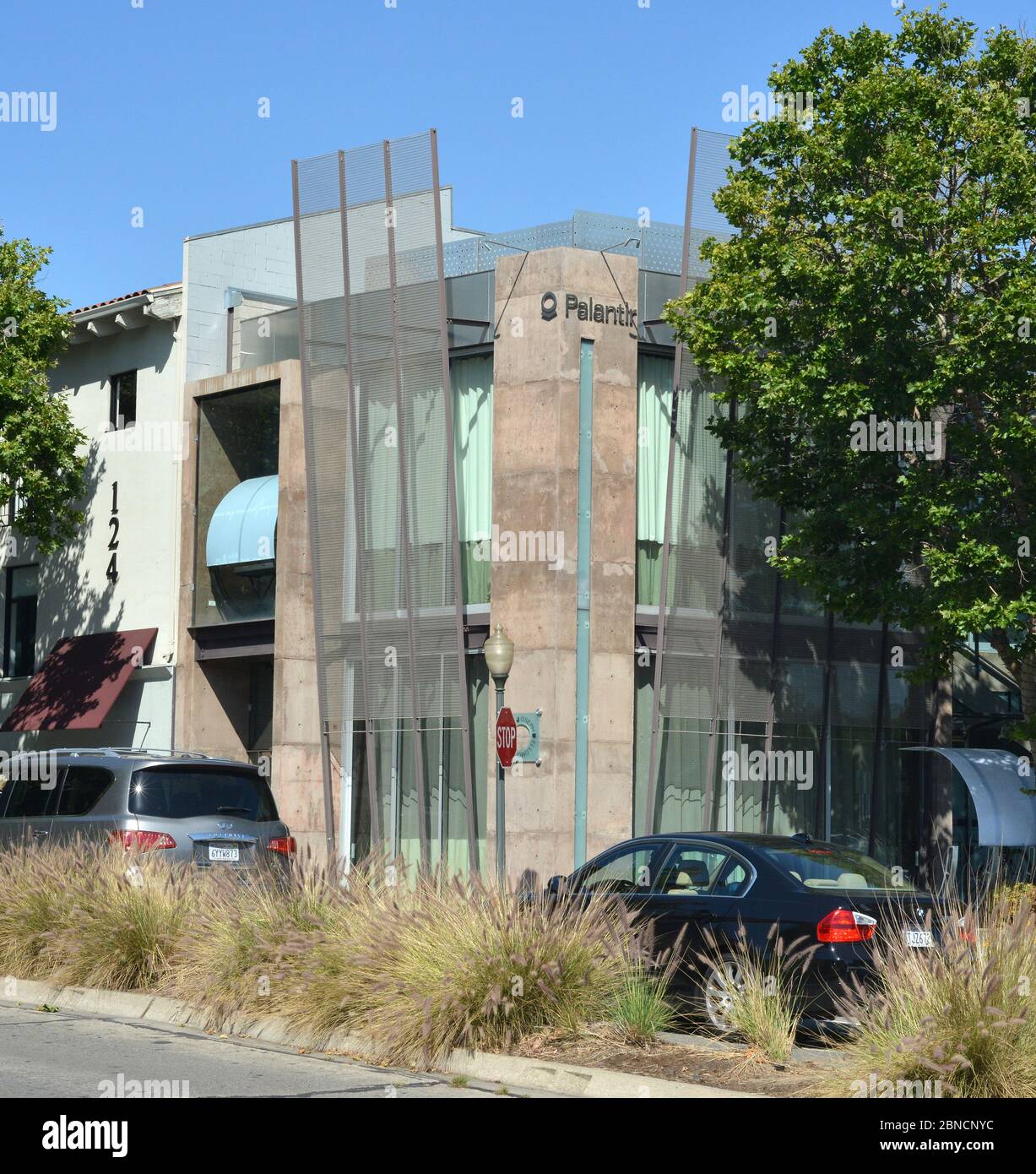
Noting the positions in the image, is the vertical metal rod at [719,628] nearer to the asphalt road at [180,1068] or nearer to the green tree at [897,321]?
the green tree at [897,321]

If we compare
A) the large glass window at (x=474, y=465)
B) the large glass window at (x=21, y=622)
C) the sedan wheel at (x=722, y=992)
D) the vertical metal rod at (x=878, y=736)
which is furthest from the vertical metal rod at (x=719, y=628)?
the large glass window at (x=21, y=622)

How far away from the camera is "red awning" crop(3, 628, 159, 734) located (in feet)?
91.7

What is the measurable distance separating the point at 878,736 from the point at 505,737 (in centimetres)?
865

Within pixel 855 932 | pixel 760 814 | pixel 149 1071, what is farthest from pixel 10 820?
pixel 760 814

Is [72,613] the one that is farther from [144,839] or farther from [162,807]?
[144,839]

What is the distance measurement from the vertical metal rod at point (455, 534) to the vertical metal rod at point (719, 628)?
332 centimetres

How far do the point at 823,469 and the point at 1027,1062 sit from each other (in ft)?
41.9

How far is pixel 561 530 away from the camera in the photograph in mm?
22406

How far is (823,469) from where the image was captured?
20.6 m

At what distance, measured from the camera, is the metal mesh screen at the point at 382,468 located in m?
23.7

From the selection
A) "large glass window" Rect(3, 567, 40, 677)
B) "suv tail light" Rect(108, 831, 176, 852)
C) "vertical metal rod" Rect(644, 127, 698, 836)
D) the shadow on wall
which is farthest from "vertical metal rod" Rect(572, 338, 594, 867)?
"large glass window" Rect(3, 567, 40, 677)

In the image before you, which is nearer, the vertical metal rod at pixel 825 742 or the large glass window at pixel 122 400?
the vertical metal rod at pixel 825 742
